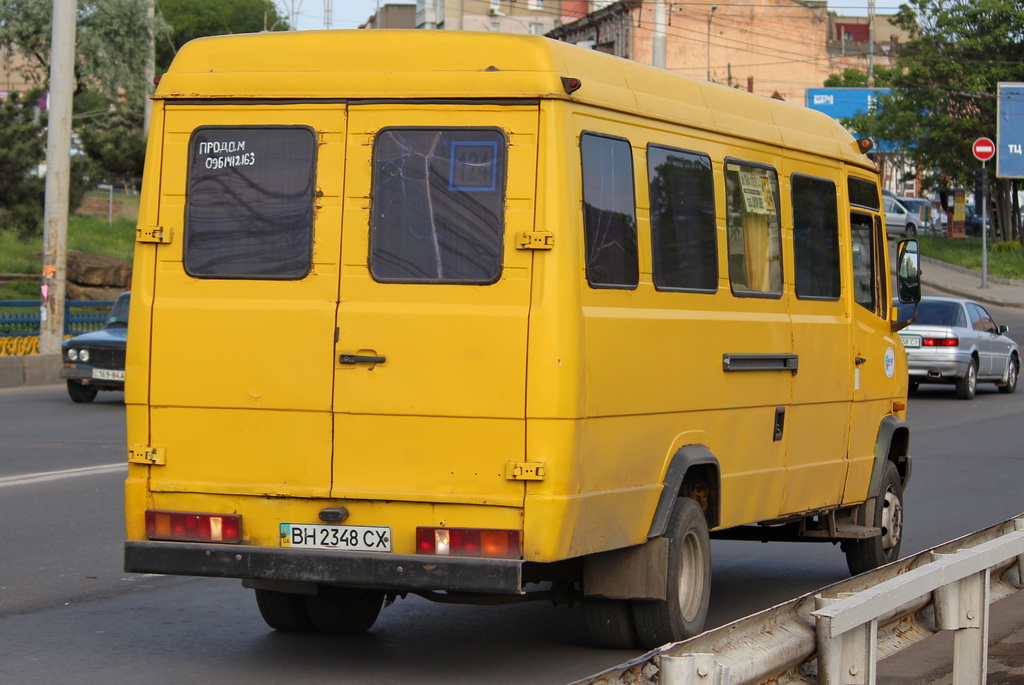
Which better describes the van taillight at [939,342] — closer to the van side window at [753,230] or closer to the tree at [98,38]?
the van side window at [753,230]

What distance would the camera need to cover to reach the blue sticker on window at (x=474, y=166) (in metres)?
6.38

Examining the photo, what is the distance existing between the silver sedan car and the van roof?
17603 mm

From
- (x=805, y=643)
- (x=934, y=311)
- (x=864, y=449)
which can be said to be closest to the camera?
(x=805, y=643)

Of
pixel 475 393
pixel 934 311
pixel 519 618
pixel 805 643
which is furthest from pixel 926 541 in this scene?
pixel 934 311

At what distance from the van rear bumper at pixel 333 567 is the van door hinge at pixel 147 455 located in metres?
0.34

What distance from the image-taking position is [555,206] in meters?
6.27

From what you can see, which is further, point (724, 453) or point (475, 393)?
point (724, 453)

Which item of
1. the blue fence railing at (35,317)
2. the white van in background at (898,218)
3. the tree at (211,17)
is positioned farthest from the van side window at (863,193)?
the tree at (211,17)

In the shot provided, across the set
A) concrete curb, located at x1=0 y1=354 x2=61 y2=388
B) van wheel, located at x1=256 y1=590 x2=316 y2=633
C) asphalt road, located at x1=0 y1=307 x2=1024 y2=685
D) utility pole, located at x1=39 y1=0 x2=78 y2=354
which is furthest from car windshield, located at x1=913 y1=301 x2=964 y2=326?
van wheel, located at x1=256 y1=590 x2=316 y2=633

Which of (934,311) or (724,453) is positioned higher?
(934,311)

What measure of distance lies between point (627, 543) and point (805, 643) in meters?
2.26

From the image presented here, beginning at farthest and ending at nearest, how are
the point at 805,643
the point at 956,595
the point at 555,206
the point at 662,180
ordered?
1. the point at 662,180
2. the point at 555,206
3. the point at 956,595
4. the point at 805,643

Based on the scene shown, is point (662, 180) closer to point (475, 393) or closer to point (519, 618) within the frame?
point (475, 393)

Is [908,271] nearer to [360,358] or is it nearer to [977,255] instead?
[360,358]
